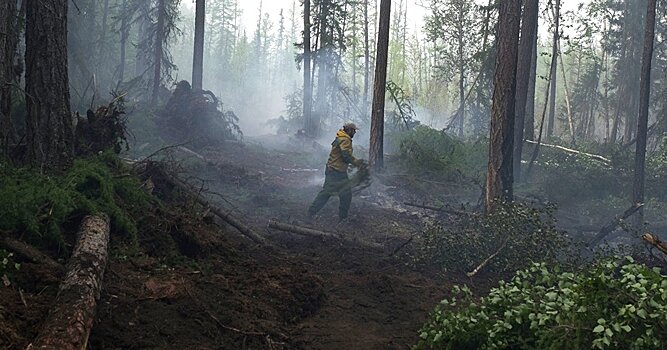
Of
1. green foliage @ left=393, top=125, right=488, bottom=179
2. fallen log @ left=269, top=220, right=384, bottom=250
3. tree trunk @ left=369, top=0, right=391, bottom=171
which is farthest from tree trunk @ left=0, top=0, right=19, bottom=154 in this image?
green foliage @ left=393, top=125, right=488, bottom=179

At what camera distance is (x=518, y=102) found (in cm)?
1759

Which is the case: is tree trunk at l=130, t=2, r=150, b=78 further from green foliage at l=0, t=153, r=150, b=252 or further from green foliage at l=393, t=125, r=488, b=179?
green foliage at l=0, t=153, r=150, b=252

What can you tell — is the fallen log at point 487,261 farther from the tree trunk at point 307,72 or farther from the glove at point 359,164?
the tree trunk at point 307,72

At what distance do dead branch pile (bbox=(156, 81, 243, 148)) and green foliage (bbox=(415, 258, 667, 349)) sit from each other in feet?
57.0

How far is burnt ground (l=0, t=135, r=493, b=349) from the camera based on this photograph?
4.52 meters

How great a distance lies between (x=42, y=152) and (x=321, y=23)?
67.6 feet

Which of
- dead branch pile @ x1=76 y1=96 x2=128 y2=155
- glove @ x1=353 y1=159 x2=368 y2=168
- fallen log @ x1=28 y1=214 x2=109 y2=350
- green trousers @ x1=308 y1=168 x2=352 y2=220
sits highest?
dead branch pile @ x1=76 y1=96 x2=128 y2=155

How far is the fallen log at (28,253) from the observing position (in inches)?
197

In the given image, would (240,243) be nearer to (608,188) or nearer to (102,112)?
(102,112)

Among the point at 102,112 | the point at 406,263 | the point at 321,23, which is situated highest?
the point at 321,23

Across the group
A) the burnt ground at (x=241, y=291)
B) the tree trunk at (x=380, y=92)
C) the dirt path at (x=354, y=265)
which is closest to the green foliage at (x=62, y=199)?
the burnt ground at (x=241, y=291)

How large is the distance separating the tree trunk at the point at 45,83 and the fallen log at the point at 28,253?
2.58m

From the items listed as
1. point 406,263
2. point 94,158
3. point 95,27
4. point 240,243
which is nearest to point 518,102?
point 406,263

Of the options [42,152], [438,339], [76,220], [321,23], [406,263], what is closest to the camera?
[438,339]
